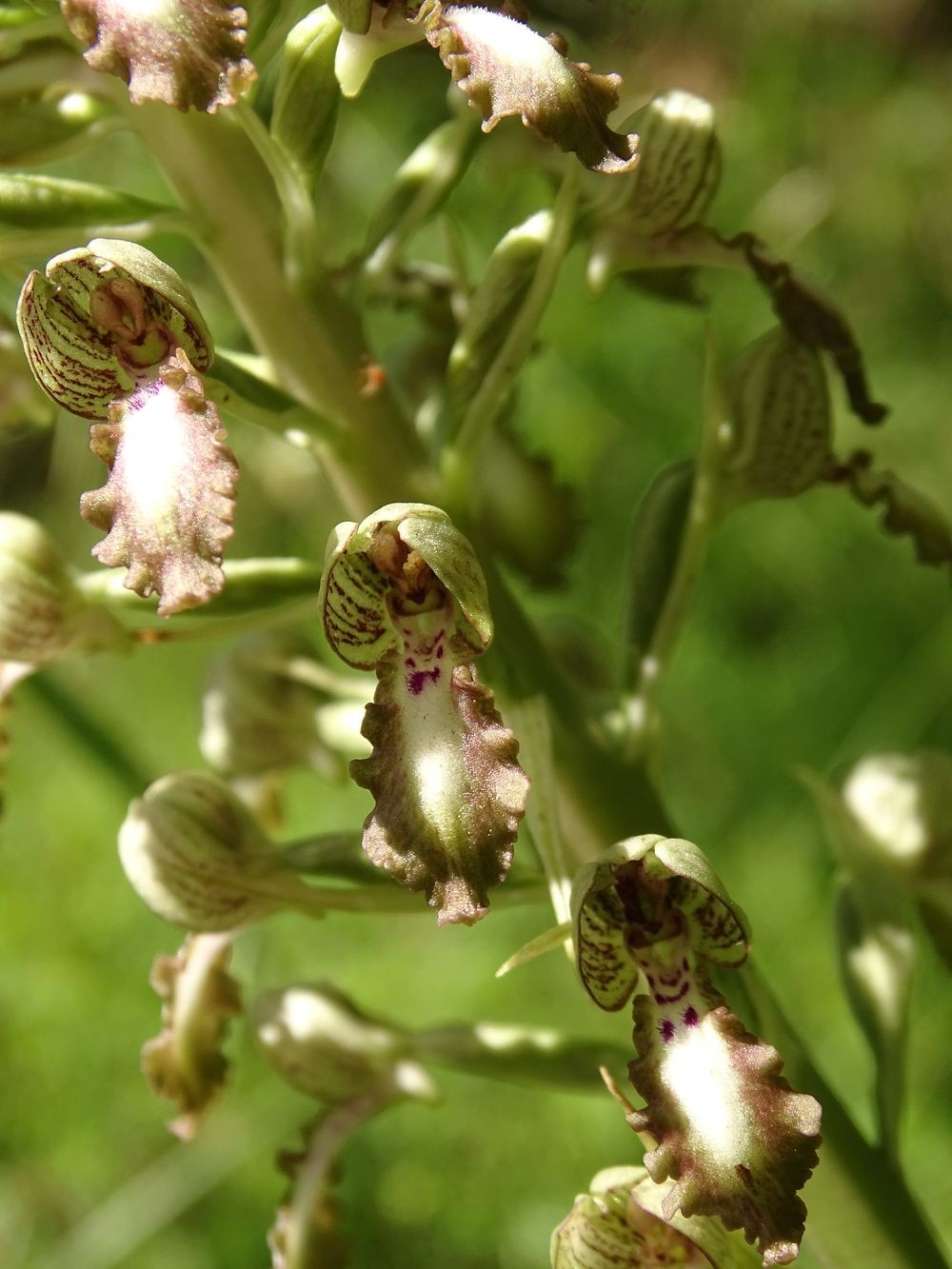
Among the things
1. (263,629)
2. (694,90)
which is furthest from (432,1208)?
(694,90)

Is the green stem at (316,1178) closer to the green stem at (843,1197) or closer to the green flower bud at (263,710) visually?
the green flower bud at (263,710)

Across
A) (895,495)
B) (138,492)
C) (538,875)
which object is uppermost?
(138,492)

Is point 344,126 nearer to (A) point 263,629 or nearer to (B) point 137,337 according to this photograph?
(A) point 263,629

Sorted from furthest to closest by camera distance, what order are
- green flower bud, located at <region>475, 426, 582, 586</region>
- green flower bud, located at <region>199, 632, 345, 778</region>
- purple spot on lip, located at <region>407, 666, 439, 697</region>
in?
green flower bud, located at <region>475, 426, 582, 586</region> → green flower bud, located at <region>199, 632, 345, 778</region> → purple spot on lip, located at <region>407, 666, 439, 697</region>

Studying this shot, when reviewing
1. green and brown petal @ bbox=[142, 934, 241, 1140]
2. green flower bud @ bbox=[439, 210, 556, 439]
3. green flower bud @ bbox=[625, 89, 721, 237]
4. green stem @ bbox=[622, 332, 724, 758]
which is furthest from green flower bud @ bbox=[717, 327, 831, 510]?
green and brown petal @ bbox=[142, 934, 241, 1140]

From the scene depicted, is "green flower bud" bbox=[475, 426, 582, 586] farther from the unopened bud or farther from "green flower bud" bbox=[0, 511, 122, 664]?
"green flower bud" bbox=[0, 511, 122, 664]

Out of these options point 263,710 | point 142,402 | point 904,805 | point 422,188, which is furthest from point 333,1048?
point 422,188

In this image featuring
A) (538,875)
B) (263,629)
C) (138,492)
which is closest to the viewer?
A: (138,492)
